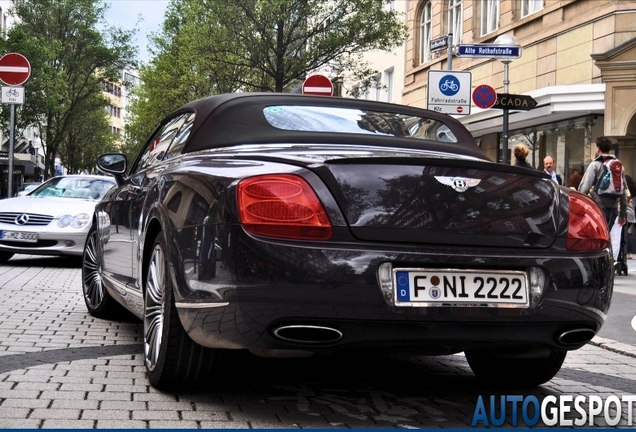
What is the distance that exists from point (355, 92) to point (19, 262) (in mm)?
17745

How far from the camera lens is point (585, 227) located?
4.61m

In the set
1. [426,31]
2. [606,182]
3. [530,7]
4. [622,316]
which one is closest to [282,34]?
[530,7]

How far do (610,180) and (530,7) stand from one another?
14510 mm

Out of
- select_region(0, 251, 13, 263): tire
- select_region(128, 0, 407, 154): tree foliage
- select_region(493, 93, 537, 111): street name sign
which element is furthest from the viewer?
select_region(128, 0, 407, 154): tree foliage

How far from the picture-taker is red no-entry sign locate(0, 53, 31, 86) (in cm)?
1873

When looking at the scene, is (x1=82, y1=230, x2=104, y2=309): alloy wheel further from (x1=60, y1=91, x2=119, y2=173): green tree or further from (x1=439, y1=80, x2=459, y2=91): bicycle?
(x1=60, y1=91, x2=119, y2=173): green tree

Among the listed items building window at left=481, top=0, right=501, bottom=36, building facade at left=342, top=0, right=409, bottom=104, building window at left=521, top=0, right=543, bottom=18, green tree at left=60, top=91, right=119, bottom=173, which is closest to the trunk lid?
building window at left=521, top=0, right=543, bottom=18

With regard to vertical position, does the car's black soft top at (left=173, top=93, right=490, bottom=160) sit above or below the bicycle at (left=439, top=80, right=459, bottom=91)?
below

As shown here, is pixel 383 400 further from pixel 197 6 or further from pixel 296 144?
pixel 197 6

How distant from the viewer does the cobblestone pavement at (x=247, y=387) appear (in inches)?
167

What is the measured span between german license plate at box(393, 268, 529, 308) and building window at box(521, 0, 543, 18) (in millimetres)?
22721

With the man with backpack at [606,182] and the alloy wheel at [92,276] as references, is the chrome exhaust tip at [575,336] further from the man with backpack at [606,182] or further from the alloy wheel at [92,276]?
the man with backpack at [606,182]

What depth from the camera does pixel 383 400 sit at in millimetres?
4746

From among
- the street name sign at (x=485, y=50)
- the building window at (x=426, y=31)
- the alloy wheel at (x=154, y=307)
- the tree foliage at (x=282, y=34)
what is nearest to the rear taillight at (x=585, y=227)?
the alloy wheel at (x=154, y=307)
